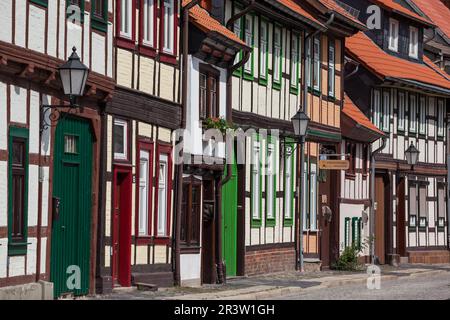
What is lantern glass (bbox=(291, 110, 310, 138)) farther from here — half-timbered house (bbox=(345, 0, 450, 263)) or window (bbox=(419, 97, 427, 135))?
window (bbox=(419, 97, 427, 135))

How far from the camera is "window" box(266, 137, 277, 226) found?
3381 cm

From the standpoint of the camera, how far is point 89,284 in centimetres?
2255

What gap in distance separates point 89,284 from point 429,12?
1421 inches

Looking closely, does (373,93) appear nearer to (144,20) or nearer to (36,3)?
(144,20)

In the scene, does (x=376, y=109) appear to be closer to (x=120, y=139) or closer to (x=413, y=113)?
(x=413, y=113)

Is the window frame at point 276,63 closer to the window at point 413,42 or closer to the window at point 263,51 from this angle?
the window at point 263,51

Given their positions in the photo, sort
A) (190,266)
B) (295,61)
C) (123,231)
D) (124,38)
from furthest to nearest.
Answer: (295,61) → (190,266) → (123,231) → (124,38)

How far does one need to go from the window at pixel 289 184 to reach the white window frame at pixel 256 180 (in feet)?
7.40

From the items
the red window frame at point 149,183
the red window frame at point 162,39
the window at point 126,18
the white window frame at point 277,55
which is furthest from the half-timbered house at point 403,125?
the window at point 126,18

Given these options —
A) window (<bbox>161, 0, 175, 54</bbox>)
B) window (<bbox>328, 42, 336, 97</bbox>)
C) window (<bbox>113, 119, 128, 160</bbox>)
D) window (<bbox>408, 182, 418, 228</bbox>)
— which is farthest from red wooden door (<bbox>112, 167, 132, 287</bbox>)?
window (<bbox>408, 182, 418, 228</bbox>)

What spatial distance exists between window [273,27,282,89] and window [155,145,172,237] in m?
8.33

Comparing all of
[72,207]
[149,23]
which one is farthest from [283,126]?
[72,207]

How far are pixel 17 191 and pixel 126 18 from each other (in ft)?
18.1

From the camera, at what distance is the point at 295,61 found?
118 ft
